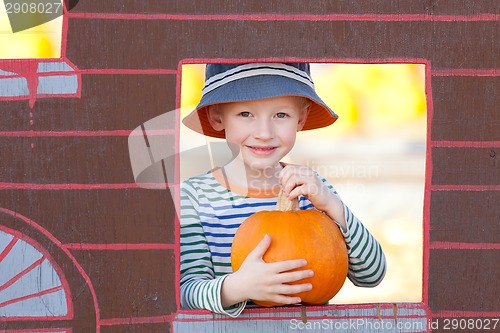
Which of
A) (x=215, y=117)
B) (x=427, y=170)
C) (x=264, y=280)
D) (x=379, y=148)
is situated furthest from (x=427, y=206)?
(x=379, y=148)

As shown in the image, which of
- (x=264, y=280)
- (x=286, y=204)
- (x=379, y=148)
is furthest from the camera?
(x=379, y=148)

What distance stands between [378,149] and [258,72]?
1.06m

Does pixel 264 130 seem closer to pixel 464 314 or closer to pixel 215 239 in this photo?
pixel 215 239

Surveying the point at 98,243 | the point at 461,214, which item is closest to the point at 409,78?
the point at 461,214

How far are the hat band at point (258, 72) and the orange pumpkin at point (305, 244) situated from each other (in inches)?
13.1

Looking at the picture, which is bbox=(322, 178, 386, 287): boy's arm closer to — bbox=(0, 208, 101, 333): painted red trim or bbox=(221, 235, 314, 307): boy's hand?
bbox=(221, 235, 314, 307): boy's hand

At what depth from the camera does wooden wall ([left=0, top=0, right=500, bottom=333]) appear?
70.0 inches

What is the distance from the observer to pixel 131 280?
180 cm

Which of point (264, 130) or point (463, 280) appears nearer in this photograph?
point (463, 280)

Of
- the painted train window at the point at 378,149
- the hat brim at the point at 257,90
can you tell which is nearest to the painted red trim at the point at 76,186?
the hat brim at the point at 257,90

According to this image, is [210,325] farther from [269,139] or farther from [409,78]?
[409,78]

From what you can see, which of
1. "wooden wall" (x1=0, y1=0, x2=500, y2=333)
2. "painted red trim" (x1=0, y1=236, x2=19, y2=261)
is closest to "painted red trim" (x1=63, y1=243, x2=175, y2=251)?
"wooden wall" (x1=0, y1=0, x2=500, y2=333)

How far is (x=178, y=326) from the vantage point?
1802 millimetres

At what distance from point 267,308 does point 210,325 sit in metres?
0.13
